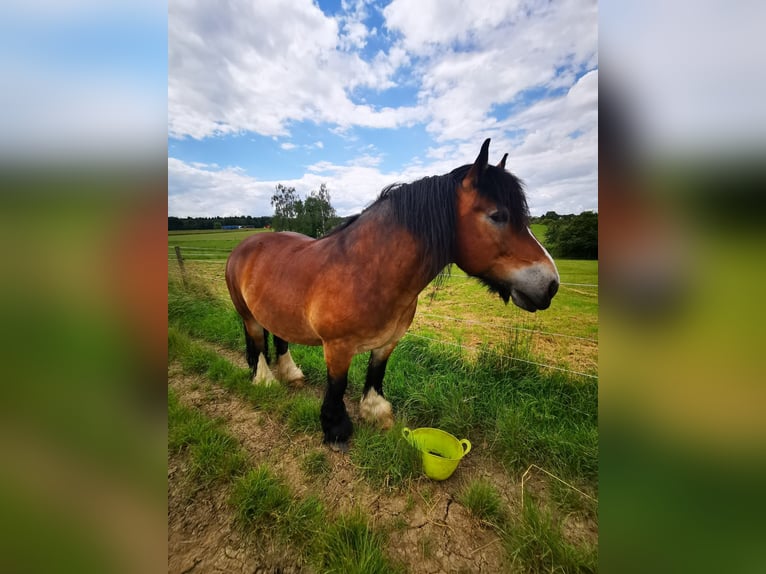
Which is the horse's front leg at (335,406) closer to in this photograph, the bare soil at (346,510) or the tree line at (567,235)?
the bare soil at (346,510)

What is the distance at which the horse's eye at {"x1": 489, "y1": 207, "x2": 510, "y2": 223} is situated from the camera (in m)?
1.83

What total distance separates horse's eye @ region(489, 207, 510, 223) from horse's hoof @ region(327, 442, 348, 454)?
2354 mm

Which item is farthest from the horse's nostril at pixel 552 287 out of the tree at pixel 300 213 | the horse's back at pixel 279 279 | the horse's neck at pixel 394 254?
the tree at pixel 300 213

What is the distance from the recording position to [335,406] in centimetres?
246

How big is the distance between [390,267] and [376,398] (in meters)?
1.57

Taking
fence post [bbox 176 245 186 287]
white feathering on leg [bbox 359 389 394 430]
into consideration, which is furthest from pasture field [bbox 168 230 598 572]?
fence post [bbox 176 245 186 287]

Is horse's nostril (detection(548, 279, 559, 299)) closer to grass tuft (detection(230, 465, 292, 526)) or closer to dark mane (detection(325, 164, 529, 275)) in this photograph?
dark mane (detection(325, 164, 529, 275))

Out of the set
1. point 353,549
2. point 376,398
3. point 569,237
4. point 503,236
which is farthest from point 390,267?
point 569,237

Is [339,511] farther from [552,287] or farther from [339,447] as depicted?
[552,287]
